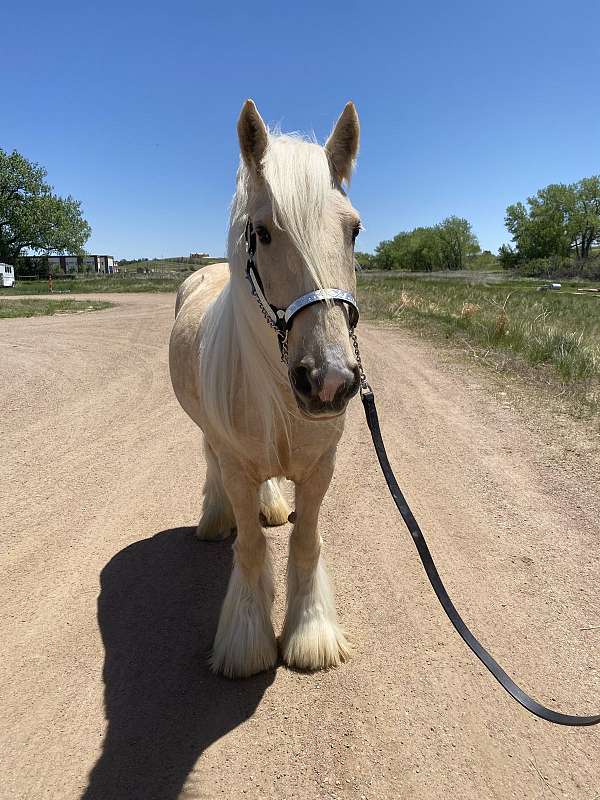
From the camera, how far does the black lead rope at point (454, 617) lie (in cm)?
154

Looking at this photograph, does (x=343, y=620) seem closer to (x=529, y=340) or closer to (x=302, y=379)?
(x=302, y=379)

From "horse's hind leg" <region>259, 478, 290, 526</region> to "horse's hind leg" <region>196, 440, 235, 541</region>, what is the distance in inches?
10.2

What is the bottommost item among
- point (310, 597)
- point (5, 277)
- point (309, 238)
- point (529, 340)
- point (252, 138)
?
point (310, 597)

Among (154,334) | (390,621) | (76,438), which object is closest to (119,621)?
(390,621)

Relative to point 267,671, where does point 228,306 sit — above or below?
above

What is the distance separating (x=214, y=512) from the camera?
3.72 metres

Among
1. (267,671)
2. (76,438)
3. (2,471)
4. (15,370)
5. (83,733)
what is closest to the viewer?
(83,733)

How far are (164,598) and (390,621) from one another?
133cm

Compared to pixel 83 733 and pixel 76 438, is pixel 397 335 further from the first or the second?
pixel 83 733

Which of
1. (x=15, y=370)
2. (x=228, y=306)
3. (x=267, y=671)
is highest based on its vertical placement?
(x=228, y=306)

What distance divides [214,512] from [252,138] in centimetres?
Answer: 255

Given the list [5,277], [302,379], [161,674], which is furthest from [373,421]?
[5,277]

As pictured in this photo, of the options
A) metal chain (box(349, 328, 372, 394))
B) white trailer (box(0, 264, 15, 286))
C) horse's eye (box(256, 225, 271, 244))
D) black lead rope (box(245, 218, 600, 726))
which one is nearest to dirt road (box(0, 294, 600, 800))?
black lead rope (box(245, 218, 600, 726))

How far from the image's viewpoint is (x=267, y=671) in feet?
8.50
